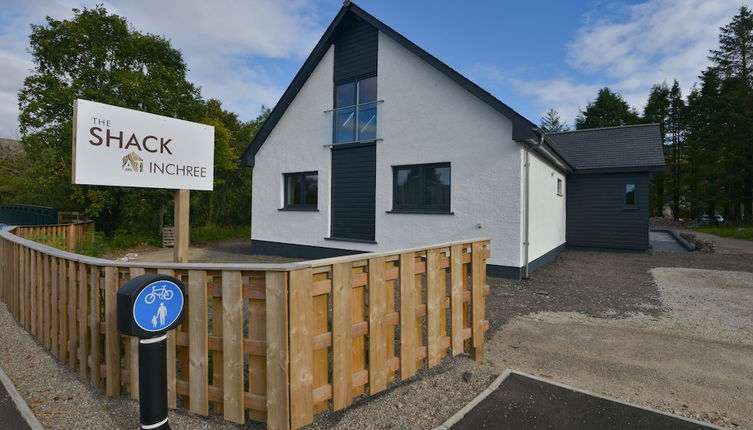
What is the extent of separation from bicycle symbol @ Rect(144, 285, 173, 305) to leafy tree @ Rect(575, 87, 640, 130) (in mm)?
51437

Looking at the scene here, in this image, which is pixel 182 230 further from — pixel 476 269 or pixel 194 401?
pixel 476 269

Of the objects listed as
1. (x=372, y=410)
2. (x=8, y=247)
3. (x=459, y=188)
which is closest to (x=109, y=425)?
(x=372, y=410)

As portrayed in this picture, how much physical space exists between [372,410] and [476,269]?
6.03 feet

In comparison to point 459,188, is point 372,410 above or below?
below

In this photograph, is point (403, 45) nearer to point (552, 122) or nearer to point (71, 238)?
point (71, 238)

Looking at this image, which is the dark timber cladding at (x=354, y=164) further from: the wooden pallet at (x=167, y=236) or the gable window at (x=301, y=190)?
the wooden pallet at (x=167, y=236)

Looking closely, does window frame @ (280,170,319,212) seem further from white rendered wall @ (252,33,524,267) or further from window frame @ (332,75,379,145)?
window frame @ (332,75,379,145)

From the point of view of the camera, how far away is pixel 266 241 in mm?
13555

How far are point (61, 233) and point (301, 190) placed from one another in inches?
271

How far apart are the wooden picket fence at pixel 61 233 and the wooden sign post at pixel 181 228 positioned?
495cm

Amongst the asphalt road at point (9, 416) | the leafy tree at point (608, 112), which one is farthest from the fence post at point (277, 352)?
the leafy tree at point (608, 112)

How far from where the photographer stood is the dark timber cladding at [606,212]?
13.3 m

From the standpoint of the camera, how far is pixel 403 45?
10172 mm

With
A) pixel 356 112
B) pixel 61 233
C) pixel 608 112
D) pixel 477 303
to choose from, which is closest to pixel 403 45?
pixel 356 112
